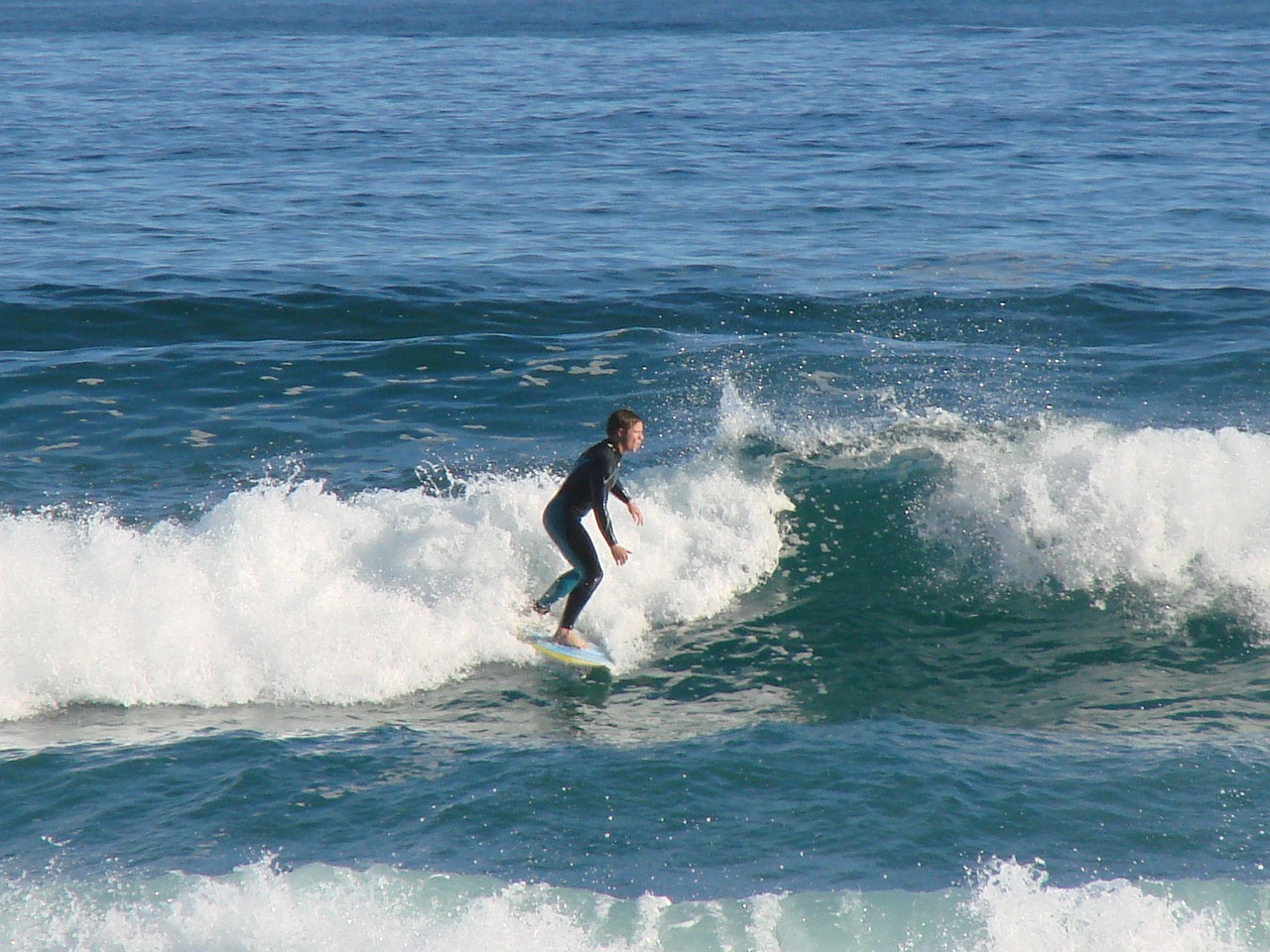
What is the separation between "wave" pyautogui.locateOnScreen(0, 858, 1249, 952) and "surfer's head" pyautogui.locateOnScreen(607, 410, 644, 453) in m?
3.31

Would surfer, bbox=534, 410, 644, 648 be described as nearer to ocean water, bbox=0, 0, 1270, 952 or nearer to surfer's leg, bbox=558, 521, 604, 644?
surfer's leg, bbox=558, 521, 604, 644

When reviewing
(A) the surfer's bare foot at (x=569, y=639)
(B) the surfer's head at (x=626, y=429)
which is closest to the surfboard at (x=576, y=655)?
(A) the surfer's bare foot at (x=569, y=639)

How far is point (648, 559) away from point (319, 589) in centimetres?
265

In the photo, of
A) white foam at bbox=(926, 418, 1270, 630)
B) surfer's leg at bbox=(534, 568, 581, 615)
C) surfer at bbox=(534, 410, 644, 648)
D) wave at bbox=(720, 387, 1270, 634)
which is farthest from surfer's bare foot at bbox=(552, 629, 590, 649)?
white foam at bbox=(926, 418, 1270, 630)

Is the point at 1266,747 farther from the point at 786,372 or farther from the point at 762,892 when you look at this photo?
the point at 786,372

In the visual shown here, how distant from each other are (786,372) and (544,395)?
278 cm

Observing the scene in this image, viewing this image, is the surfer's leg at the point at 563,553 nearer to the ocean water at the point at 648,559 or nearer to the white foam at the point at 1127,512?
the ocean water at the point at 648,559

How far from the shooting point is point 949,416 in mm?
12961

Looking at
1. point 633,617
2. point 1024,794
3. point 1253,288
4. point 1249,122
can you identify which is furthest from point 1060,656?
point 1249,122

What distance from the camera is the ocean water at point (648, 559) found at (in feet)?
21.9

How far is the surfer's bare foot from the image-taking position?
30.8 feet

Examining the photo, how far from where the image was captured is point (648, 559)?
10609mm

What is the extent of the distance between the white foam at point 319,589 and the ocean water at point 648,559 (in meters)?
0.04

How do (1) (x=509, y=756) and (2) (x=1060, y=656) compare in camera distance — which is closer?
(1) (x=509, y=756)
